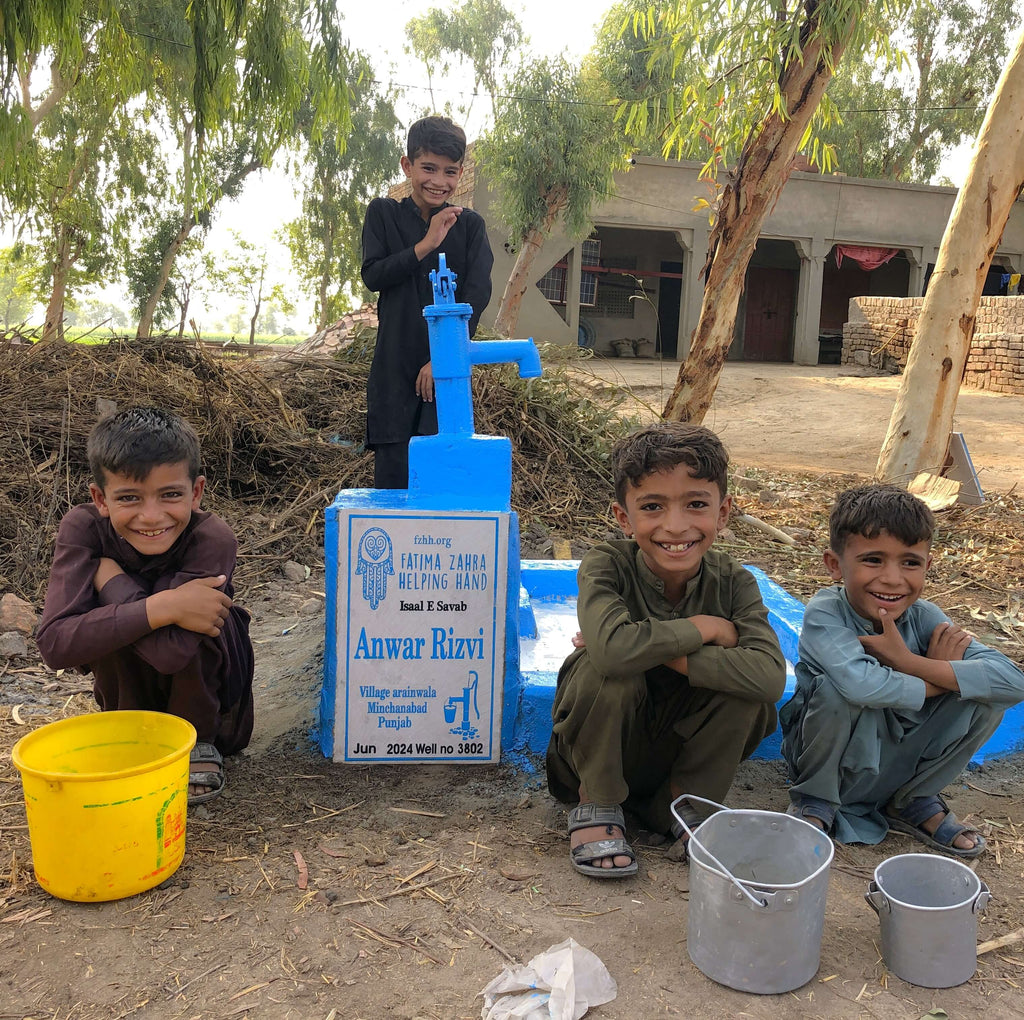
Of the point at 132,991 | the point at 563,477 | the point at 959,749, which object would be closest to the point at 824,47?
the point at 563,477

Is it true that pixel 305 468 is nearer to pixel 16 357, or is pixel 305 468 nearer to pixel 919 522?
pixel 16 357

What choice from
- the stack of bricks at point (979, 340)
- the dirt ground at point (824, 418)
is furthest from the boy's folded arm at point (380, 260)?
the stack of bricks at point (979, 340)

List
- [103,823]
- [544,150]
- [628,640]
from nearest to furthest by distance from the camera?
[103,823]
[628,640]
[544,150]

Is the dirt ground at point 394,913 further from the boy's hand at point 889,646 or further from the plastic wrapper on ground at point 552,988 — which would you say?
the boy's hand at point 889,646

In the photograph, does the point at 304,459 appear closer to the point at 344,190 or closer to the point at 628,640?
the point at 628,640

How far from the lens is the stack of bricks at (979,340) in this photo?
1222 cm

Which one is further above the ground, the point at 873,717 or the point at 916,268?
the point at 916,268

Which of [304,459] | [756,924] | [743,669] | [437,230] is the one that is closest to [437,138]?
[437,230]

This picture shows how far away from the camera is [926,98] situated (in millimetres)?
24125

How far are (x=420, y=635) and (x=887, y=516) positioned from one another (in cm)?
110

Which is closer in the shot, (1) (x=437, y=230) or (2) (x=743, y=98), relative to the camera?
(1) (x=437, y=230)

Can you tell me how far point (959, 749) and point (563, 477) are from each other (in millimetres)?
3383

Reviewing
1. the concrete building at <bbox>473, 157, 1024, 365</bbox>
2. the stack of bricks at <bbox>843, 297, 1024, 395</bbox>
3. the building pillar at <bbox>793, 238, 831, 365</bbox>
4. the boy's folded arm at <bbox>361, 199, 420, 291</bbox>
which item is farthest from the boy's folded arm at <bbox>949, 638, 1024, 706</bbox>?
the building pillar at <bbox>793, 238, 831, 365</bbox>

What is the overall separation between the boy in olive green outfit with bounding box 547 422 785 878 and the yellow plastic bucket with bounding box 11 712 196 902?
2.58 feet
